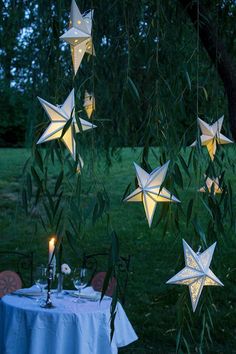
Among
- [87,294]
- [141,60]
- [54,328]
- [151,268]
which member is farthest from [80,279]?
[151,268]

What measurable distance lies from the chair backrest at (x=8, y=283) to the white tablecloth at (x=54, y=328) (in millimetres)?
511

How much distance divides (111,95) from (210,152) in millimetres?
2061

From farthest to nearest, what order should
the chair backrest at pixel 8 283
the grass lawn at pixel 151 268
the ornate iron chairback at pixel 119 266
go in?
1. the grass lawn at pixel 151 268
2. the chair backrest at pixel 8 283
3. the ornate iron chairback at pixel 119 266

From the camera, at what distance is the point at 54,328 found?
12.3 ft

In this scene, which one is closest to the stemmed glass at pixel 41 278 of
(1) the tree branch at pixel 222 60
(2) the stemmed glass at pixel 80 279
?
(2) the stemmed glass at pixel 80 279

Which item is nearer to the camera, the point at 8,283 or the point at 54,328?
the point at 54,328

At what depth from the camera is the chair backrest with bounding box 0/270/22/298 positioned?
4.46 metres

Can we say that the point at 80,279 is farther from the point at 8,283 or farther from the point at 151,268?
the point at 151,268

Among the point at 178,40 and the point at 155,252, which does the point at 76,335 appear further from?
the point at 155,252

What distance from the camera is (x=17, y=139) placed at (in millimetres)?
17359

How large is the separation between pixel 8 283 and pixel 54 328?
87cm

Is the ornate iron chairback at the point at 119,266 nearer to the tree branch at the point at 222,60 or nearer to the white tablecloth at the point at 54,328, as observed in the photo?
the white tablecloth at the point at 54,328

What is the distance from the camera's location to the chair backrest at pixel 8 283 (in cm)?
446

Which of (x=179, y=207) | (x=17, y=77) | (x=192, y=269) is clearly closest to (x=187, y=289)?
(x=192, y=269)
